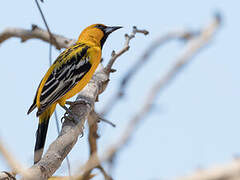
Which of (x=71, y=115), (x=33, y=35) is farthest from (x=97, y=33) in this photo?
(x=71, y=115)

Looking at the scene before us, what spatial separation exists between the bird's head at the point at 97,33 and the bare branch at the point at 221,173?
18.6ft

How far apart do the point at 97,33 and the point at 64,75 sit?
1.55 meters

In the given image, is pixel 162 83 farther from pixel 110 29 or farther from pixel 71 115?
pixel 110 29

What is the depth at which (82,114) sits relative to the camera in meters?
4.72

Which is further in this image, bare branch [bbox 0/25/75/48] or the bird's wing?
bare branch [bbox 0/25/75/48]

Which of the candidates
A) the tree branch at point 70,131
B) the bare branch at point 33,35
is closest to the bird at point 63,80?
the tree branch at point 70,131

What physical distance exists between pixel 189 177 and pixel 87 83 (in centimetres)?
479

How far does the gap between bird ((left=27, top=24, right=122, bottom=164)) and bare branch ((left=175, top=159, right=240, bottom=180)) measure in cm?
347

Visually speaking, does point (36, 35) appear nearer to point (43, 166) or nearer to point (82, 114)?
point (82, 114)

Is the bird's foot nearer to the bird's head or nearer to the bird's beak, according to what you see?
the bird's head

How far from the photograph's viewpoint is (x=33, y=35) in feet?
22.1

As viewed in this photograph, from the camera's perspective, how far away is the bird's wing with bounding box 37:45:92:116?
15.5 feet

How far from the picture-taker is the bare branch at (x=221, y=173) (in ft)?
2.18

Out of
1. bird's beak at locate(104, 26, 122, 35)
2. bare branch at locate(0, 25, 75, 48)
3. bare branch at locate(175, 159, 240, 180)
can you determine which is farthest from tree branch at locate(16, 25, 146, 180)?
bare branch at locate(175, 159, 240, 180)
